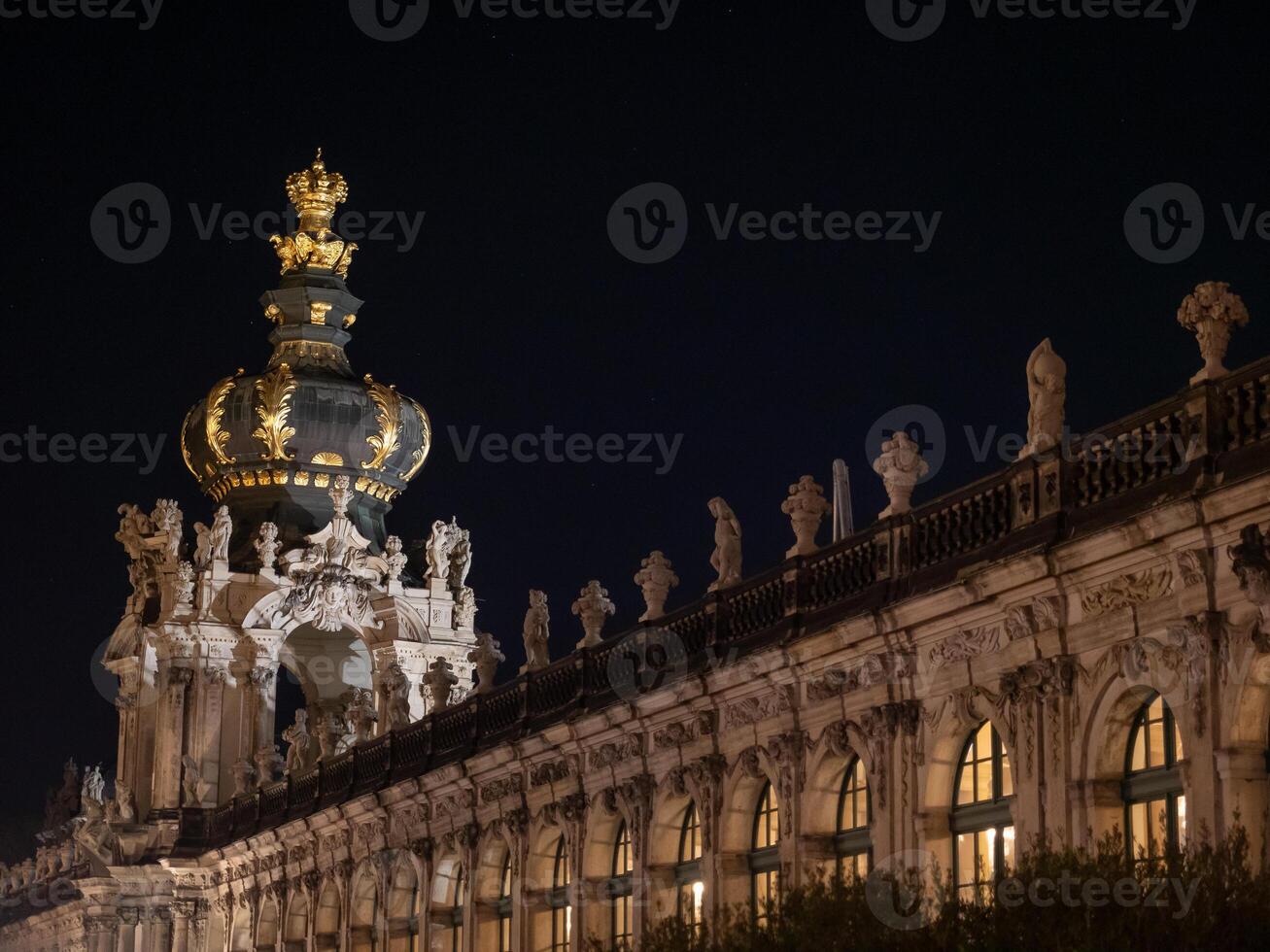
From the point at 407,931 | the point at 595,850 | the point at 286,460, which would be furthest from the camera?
the point at 286,460

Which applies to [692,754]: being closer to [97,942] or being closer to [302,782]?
[302,782]

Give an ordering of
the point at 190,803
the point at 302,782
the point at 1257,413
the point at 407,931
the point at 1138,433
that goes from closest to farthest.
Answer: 1. the point at 1257,413
2. the point at 1138,433
3. the point at 407,931
4. the point at 302,782
5. the point at 190,803

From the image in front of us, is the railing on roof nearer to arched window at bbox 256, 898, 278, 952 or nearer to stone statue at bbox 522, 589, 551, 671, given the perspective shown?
stone statue at bbox 522, 589, 551, 671

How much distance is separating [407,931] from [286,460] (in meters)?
20.9

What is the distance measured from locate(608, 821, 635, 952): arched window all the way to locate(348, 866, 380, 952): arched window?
11.8 metres

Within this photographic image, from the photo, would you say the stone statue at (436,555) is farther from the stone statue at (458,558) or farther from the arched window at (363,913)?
the arched window at (363,913)

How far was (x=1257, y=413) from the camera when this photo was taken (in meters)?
24.8

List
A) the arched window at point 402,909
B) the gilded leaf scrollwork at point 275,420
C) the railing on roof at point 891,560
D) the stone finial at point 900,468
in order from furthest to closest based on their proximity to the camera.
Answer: the gilded leaf scrollwork at point 275,420, the arched window at point 402,909, the stone finial at point 900,468, the railing on roof at point 891,560

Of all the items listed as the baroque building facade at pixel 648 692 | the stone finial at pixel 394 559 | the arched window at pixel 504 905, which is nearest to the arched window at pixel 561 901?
the baroque building facade at pixel 648 692

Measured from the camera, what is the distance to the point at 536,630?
45.2 m

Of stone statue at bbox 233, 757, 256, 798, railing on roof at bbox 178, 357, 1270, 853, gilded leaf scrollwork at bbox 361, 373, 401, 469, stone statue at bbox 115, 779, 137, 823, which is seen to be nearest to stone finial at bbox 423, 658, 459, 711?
railing on roof at bbox 178, 357, 1270, 853

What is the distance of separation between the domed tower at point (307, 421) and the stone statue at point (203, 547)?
84 centimetres

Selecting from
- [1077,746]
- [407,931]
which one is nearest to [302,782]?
[407,931]

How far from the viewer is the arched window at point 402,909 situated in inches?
1950
